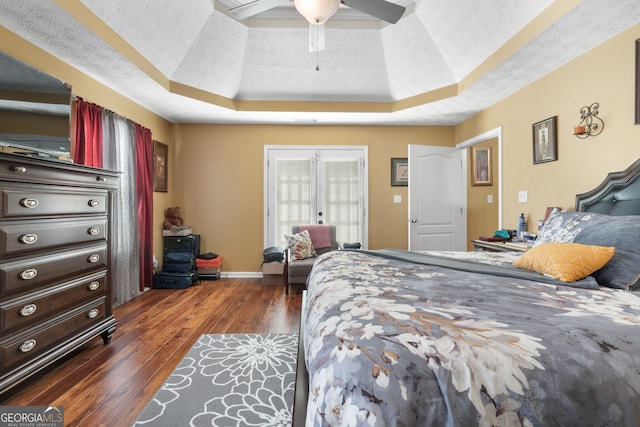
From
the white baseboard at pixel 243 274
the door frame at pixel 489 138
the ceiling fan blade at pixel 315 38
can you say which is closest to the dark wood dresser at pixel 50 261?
the ceiling fan blade at pixel 315 38

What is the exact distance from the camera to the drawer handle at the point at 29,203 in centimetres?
180

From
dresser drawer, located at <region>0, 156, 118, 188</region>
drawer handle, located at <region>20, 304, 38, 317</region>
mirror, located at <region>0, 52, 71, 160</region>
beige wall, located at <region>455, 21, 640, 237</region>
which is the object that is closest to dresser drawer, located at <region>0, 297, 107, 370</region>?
drawer handle, located at <region>20, 304, 38, 317</region>

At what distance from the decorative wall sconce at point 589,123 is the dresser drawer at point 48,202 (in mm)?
3862

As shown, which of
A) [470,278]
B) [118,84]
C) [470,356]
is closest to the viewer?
[470,356]

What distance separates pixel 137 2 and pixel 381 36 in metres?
2.49

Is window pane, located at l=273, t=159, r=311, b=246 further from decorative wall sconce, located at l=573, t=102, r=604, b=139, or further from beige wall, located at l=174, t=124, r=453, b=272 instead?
decorative wall sconce, located at l=573, t=102, r=604, b=139

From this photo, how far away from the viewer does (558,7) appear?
2.21 meters

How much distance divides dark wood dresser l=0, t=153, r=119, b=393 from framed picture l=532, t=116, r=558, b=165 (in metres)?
3.88

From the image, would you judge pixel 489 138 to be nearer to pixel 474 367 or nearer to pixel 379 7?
pixel 379 7

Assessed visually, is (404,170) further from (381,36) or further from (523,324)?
(523,324)

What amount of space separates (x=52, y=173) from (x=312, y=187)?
3.37m

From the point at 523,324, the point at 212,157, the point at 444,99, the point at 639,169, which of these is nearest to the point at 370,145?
the point at 444,99

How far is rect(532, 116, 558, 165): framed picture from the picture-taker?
116 inches

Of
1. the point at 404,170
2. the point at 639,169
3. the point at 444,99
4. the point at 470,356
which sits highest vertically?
the point at 444,99
